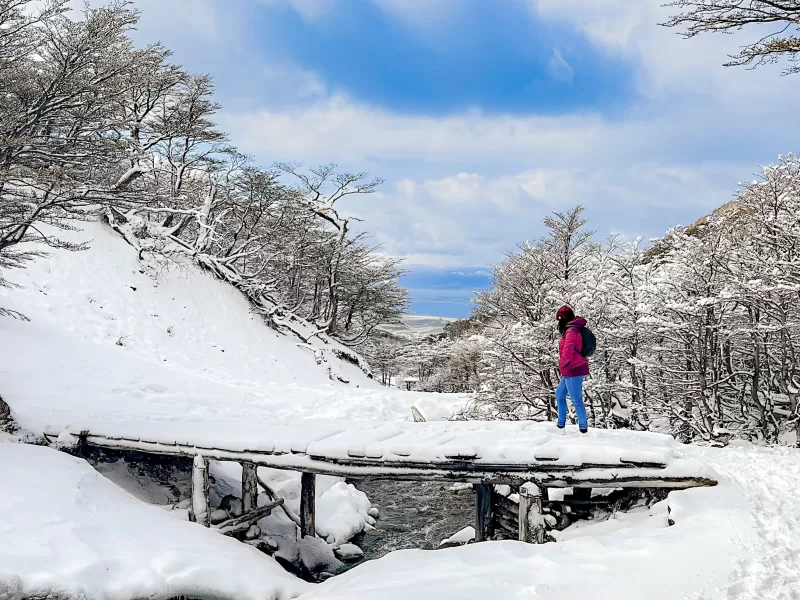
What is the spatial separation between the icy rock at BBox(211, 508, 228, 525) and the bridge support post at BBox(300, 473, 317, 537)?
1208 millimetres

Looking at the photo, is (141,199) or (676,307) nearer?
(141,199)

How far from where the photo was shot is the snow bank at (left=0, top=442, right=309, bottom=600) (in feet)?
16.1

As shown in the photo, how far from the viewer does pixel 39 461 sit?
676cm

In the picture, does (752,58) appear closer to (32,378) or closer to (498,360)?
(498,360)

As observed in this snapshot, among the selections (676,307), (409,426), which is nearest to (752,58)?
(676,307)

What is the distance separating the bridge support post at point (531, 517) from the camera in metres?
6.06

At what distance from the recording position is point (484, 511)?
675cm

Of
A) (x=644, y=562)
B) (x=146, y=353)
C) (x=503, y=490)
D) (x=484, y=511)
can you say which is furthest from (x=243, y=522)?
(x=146, y=353)

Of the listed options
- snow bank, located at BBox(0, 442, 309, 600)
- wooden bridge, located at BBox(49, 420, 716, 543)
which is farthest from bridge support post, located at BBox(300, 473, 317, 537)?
snow bank, located at BBox(0, 442, 309, 600)

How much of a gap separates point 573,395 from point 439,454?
2094mm

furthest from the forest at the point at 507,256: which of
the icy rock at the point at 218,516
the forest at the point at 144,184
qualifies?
the icy rock at the point at 218,516

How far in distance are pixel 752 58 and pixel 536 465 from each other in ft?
20.3

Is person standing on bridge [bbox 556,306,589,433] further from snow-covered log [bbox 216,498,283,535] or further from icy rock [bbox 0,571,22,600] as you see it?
icy rock [bbox 0,571,22,600]

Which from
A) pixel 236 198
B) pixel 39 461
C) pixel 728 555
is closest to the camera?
pixel 728 555
